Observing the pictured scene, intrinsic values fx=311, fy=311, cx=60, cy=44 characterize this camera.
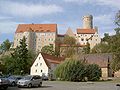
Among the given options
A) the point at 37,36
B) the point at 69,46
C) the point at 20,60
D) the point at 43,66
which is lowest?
the point at 43,66

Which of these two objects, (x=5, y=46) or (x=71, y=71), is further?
(x=5, y=46)

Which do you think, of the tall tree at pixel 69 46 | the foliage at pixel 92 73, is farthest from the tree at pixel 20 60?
the tall tree at pixel 69 46

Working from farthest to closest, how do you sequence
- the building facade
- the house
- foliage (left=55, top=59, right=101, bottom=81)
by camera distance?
the building facade, the house, foliage (left=55, top=59, right=101, bottom=81)

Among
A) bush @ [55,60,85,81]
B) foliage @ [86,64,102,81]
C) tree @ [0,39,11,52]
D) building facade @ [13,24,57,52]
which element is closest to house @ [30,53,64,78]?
foliage @ [86,64,102,81]

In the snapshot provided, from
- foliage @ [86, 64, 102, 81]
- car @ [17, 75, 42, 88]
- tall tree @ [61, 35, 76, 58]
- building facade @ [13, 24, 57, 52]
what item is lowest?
car @ [17, 75, 42, 88]

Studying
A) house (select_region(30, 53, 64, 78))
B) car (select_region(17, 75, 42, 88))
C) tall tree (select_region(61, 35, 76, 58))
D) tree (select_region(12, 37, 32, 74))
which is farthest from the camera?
tall tree (select_region(61, 35, 76, 58))

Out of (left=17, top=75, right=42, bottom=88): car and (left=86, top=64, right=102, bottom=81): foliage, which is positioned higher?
(left=86, top=64, right=102, bottom=81): foliage

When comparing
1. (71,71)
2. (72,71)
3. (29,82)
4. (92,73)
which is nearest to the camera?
(29,82)

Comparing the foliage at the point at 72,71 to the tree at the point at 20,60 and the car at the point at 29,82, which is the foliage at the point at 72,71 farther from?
the car at the point at 29,82

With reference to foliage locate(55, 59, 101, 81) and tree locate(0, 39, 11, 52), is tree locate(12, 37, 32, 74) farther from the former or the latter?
tree locate(0, 39, 11, 52)

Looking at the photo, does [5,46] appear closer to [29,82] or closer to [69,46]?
[69,46]

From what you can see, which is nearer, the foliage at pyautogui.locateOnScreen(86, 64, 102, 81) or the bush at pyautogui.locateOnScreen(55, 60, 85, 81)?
the bush at pyautogui.locateOnScreen(55, 60, 85, 81)

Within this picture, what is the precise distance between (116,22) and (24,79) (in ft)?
78.9

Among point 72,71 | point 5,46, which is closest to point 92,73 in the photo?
point 72,71
